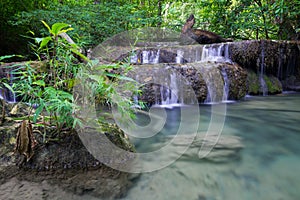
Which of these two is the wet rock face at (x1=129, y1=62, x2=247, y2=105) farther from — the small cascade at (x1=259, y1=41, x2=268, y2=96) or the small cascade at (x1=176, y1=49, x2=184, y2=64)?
the small cascade at (x1=176, y1=49, x2=184, y2=64)

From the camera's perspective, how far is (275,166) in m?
1.88

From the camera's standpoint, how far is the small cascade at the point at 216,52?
22.5 feet

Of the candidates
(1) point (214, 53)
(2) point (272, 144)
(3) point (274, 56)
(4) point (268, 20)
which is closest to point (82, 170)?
(2) point (272, 144)

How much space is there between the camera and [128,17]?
7.73m

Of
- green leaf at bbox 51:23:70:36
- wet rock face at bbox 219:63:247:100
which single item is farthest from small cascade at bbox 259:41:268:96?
green leaf at bbox 51:23:70:36

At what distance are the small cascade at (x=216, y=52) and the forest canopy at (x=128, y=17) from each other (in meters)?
2.09

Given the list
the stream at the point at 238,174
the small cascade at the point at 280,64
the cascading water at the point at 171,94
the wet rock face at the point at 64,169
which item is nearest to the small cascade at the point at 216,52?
the small cascade at the point at 280,64

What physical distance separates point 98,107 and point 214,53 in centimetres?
611

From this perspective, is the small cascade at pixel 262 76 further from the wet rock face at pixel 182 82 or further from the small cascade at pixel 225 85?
the small cascade at pixel 225 85

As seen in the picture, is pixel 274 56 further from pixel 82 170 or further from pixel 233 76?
pixel 82 170

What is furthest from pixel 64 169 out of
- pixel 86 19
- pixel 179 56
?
pixel 86 19

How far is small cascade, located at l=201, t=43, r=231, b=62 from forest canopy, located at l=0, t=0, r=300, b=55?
2086mm

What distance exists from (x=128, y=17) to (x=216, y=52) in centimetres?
336

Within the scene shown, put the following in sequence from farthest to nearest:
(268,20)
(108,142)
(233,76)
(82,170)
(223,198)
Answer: (268,20) < (233,76) < (108,142) < (82,170) < (223,198)
